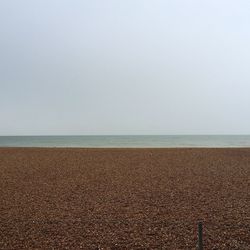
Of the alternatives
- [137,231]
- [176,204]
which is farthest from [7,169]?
[137,231]

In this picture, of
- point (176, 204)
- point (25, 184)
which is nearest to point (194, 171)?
point (176, 204)

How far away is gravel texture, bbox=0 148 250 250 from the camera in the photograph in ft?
22.6

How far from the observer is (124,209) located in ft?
30.5

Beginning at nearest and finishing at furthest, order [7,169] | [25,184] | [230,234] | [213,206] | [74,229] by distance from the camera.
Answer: [230,234]
[74,229]
[213,206]
[25,184]
[7,169]

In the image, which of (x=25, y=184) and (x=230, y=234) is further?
(x=25, y=184)

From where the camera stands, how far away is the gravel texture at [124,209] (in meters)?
6.88

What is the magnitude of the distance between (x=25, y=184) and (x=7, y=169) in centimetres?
495

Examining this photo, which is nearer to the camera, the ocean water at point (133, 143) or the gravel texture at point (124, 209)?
the gravel texture at point (124, 209)

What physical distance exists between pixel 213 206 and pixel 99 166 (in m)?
10.2

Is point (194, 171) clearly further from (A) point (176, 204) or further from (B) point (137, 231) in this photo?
(B) point (137, 231)

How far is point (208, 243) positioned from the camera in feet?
21.6

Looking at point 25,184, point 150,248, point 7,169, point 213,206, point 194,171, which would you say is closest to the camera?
point 150,248

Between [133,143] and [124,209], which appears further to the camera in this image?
[133,143]

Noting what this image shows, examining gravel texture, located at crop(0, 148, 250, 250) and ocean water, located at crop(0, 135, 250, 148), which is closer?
gravel texture, located at crop(0, 148, 250, 250)
